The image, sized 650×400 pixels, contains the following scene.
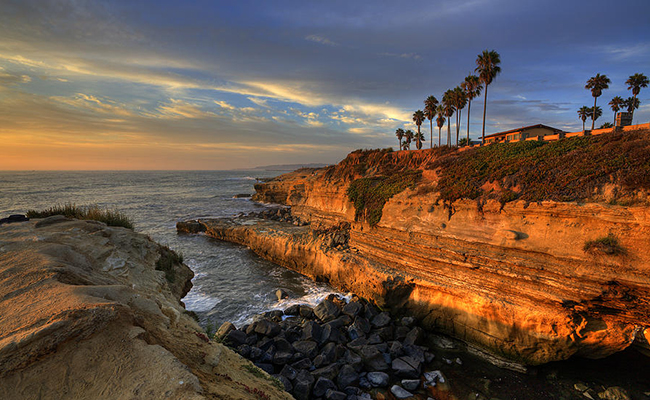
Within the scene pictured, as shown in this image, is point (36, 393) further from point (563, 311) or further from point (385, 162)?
point (385, 162)

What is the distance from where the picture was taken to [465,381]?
10367mm

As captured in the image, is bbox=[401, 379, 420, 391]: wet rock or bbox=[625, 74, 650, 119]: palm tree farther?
bbox=[625, 74, 650, 119]: palm tree

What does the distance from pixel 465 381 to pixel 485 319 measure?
281cm

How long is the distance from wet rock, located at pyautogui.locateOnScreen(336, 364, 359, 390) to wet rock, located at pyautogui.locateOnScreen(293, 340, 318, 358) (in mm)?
1453

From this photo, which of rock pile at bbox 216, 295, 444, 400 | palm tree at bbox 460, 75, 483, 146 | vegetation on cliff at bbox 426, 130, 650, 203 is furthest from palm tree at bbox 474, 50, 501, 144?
rock pile at bbox 216, 295, 444, 400

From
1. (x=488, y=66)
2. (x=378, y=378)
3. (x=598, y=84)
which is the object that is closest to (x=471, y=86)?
(x=488, y=66)

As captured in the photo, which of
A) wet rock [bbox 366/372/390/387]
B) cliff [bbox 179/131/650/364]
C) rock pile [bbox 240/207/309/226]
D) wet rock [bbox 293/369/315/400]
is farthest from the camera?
rock pile [bbox 240/207/309/226]

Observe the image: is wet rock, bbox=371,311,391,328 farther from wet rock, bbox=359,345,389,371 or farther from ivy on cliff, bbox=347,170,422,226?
ivy on cliff, bbox=347,170,422,226

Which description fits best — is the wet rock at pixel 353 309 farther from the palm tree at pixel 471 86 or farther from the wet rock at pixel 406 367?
the palm tree at pixel 471 86

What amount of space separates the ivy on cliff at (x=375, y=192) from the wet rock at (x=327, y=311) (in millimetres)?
6567

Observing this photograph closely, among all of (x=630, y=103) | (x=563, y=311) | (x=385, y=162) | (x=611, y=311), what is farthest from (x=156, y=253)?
(x=630, y=103)

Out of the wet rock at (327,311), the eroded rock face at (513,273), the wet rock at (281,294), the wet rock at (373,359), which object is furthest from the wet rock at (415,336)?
the wet rock at (281,294)

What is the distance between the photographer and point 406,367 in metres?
10.7

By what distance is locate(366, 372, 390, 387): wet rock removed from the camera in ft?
33.1
